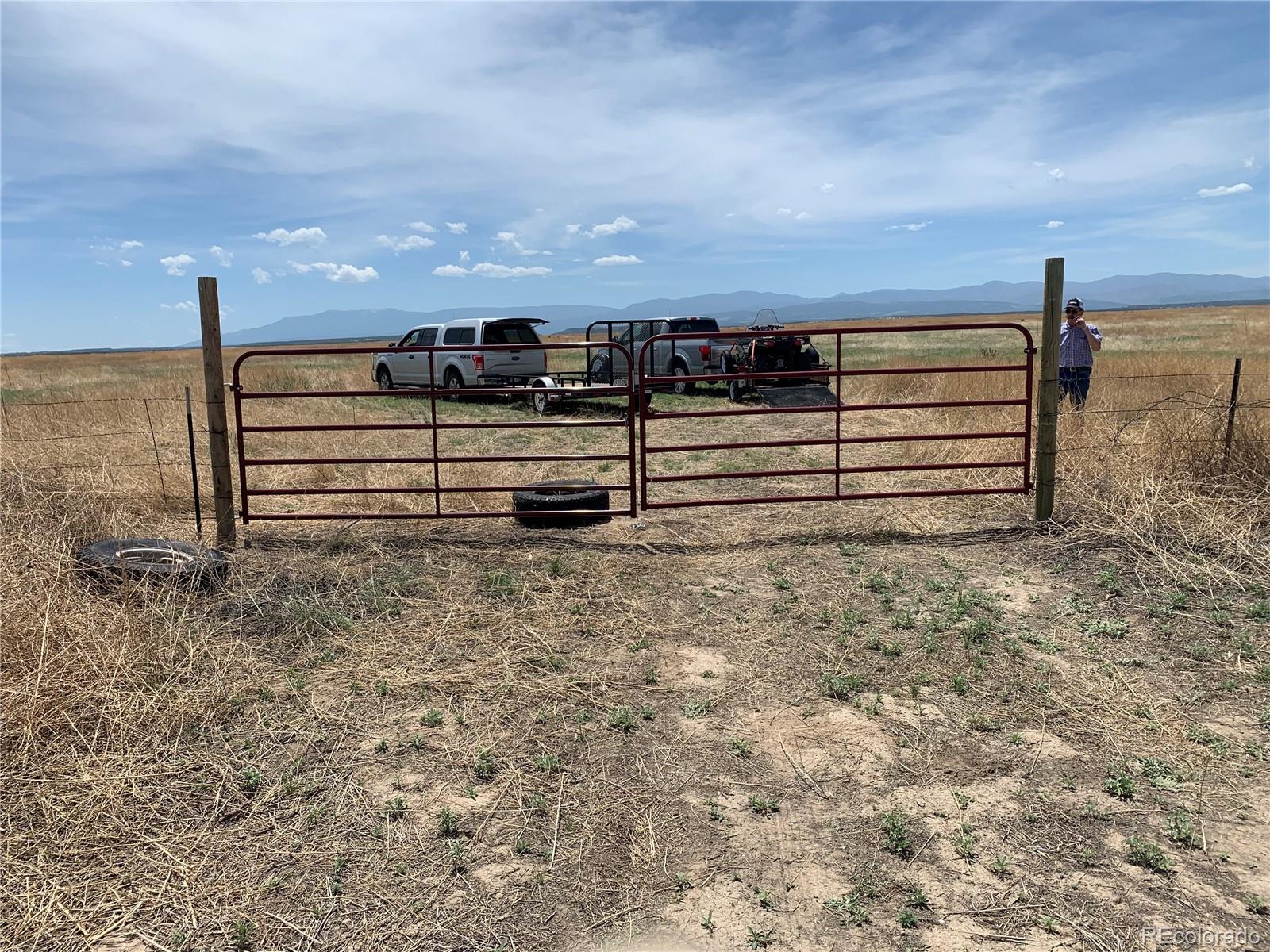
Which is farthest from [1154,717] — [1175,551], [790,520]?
[790,520]

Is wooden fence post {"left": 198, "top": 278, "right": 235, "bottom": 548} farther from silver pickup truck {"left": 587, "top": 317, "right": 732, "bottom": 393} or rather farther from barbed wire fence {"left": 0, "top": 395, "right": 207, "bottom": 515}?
silver pickup truck {"left": 587, "top": 317, "right": 732, "bottom": 393}

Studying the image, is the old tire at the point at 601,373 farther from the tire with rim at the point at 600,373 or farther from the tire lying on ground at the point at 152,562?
the tire lying on ground at the point at 152,562

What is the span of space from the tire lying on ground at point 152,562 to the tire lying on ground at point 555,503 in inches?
97.7

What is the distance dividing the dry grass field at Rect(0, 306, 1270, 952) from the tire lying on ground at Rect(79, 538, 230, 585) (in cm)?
19

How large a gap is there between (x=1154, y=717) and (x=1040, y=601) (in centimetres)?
161

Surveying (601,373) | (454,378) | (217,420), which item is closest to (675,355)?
(601,373)

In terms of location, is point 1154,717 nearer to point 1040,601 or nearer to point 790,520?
point 1040,601

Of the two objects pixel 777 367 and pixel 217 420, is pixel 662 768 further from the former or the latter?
pixel 777 367

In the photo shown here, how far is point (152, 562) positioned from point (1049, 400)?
698 centimetres

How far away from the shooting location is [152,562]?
5.66 meters

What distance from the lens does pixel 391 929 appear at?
2.73 metres

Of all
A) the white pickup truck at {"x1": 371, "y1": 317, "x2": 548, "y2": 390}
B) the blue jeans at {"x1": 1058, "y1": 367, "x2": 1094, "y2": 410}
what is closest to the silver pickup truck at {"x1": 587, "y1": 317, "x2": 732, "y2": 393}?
the white pickup truck at {"x1": 371, "y1": 317, "x2": 548, "y2": 390}

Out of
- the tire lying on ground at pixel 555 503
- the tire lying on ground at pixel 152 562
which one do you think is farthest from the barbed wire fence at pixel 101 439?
the tire lying on ground at pixel 555 503

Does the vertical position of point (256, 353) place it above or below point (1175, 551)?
above
